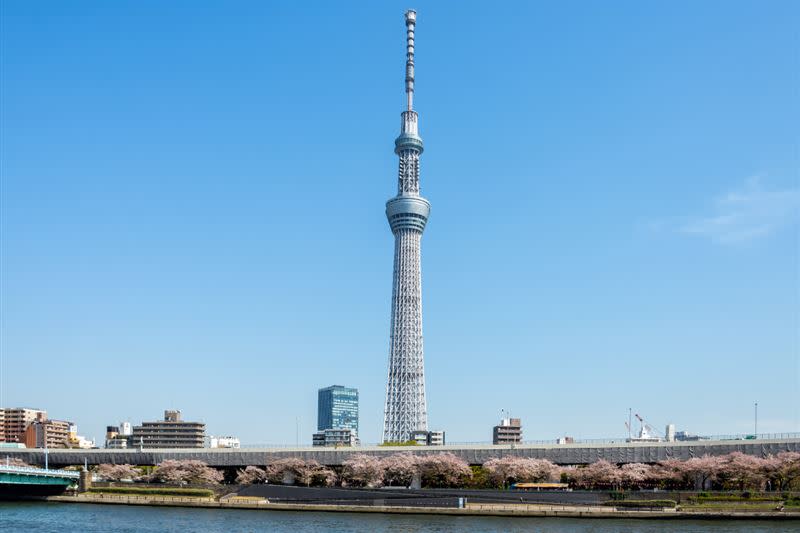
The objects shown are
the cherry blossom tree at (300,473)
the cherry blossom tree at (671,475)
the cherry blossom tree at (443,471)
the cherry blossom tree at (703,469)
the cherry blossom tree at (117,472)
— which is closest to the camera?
the cherry blossom tree at (703,469)

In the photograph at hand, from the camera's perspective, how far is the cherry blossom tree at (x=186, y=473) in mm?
113812

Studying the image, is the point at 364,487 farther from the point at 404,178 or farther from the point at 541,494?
the point at 404,178

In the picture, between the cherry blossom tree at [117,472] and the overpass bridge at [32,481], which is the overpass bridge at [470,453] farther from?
the overpass bridge at [32,481]

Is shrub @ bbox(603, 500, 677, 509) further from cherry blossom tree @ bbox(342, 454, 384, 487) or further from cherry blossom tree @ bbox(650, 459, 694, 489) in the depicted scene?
cherry blossom tree @ bbox(342, 454, 384, 487)

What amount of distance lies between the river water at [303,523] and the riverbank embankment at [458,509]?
2.98m

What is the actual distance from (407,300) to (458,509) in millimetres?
101781

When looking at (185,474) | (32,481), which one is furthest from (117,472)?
(32,481)

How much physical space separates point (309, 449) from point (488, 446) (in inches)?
928

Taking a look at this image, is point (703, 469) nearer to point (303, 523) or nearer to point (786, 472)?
point (786, 472)

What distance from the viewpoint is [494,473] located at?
332 feet

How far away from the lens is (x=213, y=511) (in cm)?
8888

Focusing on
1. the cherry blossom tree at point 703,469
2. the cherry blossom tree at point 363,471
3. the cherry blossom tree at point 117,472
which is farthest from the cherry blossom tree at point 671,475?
the cherry blossom tree at point 117,472

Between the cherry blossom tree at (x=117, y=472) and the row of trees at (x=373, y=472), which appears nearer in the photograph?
the row of trees at (x=373, y=472)

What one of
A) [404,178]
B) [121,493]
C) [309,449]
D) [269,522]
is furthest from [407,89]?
[269,522]
